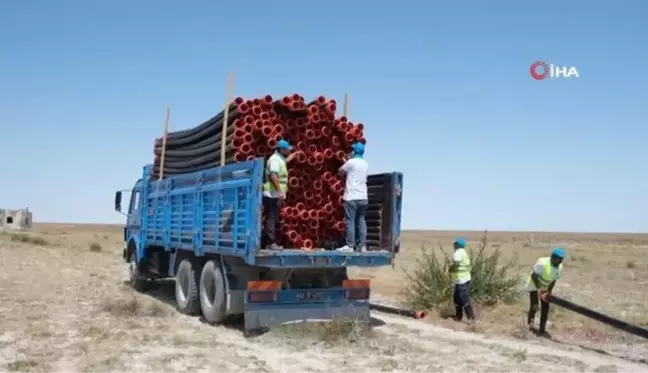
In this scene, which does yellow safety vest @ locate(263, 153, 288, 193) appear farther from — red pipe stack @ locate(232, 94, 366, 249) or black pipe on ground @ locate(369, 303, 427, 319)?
black pipe on ground @ locate(369, 303, 427, 319)

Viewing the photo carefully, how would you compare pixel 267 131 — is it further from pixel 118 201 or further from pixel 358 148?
pixel 118 201

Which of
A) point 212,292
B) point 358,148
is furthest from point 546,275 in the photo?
point 212,292

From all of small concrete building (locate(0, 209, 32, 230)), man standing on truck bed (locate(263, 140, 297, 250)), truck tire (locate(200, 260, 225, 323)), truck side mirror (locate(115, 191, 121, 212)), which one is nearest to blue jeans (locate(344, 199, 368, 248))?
man standing on truck bed (locate(263, 140, 297, 250))

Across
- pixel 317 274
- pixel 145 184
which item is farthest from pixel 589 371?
pixel 145 184

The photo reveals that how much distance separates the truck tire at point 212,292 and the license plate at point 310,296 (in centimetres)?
127

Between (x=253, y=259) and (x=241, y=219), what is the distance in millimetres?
781

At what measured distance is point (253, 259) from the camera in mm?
9438

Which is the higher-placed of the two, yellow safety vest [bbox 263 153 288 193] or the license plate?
yellow safety vest [bbox 263 153 288 193]

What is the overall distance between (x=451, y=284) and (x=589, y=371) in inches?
220

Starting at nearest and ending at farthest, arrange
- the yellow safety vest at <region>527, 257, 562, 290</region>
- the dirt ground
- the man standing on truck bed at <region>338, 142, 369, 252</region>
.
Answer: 1. the dirt ground
2. the man standing on truck bed at <region>338, 142, 369, 252</region>
3. the yellow safety vest at <region>527, 257, 562, 290</region>

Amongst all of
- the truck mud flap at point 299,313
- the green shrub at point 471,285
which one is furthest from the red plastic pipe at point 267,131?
the green shrub at point 471,285

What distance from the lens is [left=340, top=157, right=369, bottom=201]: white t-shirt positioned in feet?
34.0

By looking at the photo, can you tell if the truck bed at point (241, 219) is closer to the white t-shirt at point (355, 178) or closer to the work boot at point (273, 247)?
the work boot at point (273, 247)

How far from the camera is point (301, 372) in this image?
308 inches
